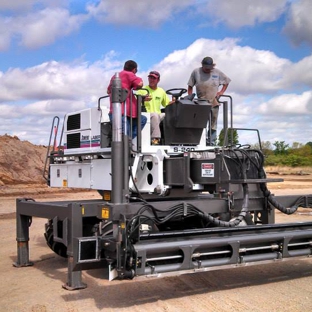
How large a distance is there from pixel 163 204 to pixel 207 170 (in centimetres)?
77

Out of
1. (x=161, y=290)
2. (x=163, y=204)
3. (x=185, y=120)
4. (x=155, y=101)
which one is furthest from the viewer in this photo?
(x=155, y=101)

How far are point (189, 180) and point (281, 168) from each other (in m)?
54.0

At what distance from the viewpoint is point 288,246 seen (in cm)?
668

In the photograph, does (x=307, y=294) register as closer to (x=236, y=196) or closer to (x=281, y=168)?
(x=236, y=196)

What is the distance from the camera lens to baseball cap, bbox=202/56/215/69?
8211 mm

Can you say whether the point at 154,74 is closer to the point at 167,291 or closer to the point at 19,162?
the point at 167,291

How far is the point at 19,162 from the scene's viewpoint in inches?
1282

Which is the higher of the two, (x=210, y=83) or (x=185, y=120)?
(x=210, y=83)

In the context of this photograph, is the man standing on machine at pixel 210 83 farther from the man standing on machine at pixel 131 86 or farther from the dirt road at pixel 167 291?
the dirt road at pixel 167 291

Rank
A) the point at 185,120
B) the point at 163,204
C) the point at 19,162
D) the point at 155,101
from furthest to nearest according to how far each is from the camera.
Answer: the point at 19,162, the point at 155,101, the point at 185,120, the point at 163,204

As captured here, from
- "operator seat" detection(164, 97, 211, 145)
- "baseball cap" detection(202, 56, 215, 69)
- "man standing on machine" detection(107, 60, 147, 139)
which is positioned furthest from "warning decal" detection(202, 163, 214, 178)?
"baseball cap" detection(202, 56, 215, 69)

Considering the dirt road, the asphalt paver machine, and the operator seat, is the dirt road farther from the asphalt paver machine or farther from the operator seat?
the operator seat

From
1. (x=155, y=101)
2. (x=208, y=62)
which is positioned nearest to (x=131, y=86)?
(x=155, y=101)

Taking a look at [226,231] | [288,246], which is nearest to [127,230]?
[226,231]
